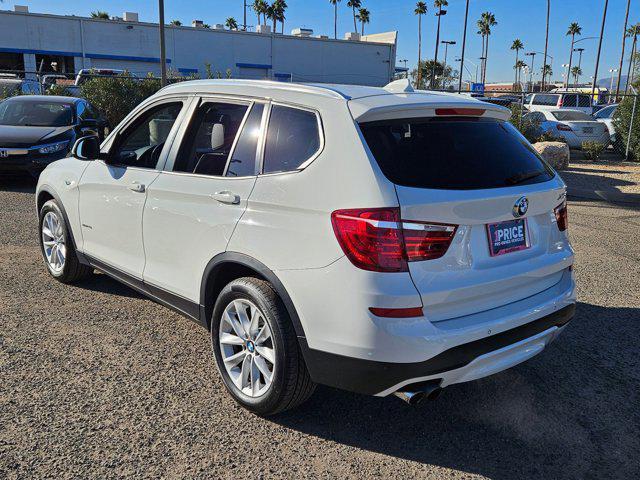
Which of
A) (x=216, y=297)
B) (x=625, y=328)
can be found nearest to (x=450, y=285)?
(x=216, y=297)

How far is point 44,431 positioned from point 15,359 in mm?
1040

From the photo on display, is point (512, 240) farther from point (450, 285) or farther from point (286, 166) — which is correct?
point (286, 166)

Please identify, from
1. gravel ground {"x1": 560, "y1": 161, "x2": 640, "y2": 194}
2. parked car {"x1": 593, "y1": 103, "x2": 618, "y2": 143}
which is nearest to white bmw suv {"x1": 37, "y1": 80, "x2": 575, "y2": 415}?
gravel ground {"x1": 560, "y1": 161, "x2": 640, "y2": 194}

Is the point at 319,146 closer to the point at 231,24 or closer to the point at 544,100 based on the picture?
the point at 544,100

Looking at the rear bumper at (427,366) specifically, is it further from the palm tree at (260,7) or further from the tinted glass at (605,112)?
the palm tree at (260,7)

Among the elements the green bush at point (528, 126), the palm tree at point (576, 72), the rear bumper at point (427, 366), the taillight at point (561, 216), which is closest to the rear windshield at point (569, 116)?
the green bush at point (528, 126)

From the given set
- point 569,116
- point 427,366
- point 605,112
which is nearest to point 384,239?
point 427,366

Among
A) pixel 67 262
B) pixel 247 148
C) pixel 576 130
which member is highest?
pixel 247 148

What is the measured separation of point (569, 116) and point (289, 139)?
59.0 ft

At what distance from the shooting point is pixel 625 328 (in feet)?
15.6

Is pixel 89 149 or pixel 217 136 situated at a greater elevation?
pixel 217 136

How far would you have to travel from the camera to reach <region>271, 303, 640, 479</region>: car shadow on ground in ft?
9.96

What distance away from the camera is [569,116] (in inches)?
747

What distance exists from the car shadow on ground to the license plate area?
3.33 feet
